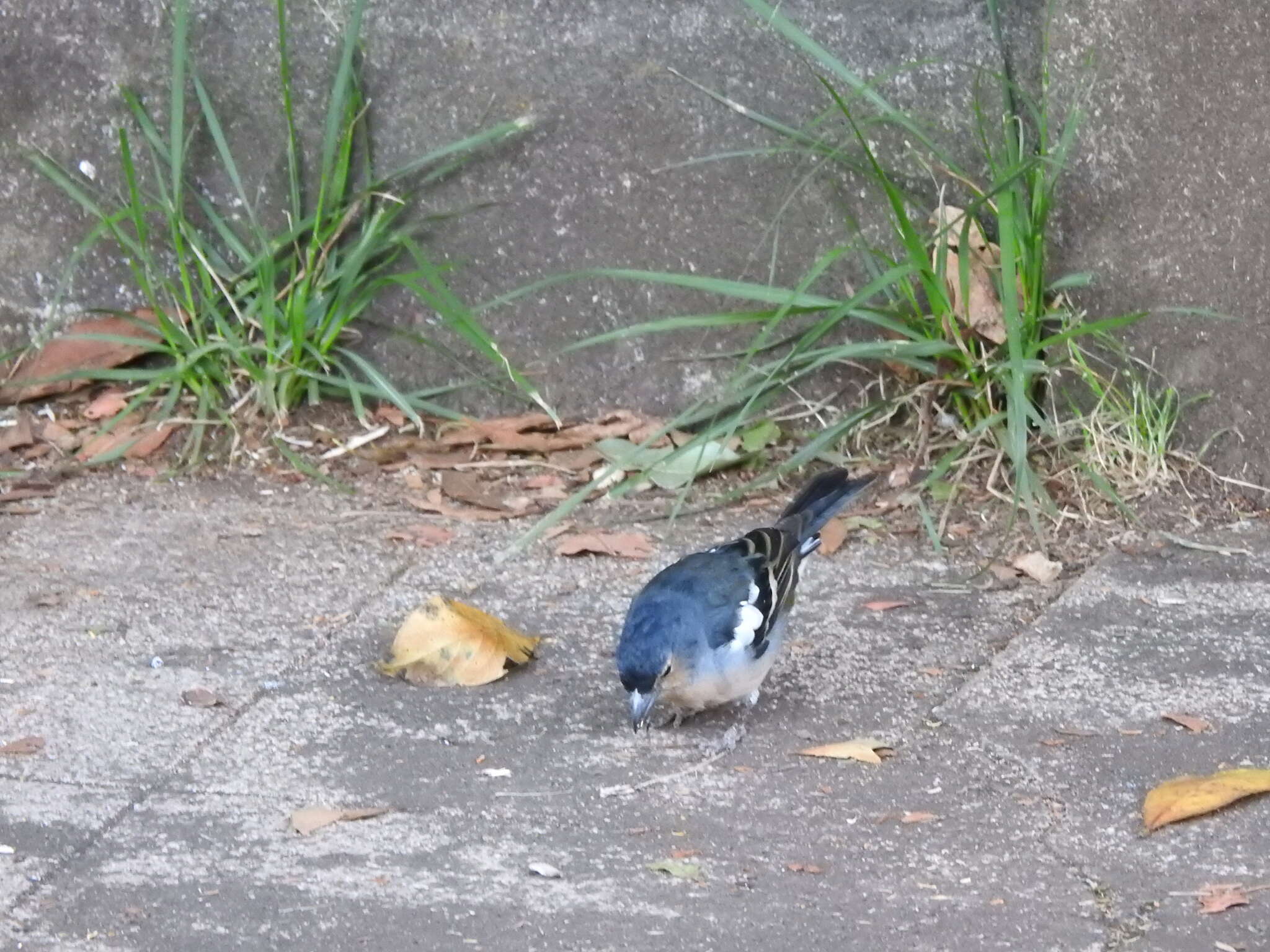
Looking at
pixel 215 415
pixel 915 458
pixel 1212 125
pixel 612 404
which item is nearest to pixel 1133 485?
pixel 915 458

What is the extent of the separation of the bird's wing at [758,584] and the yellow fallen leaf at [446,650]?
1.78ft

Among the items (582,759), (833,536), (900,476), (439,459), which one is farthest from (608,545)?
(582,759)

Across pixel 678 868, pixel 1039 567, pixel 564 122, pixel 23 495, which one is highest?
pixel 564 122

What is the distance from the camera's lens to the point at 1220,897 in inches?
112

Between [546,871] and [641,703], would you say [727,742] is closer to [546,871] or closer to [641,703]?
[641,703]

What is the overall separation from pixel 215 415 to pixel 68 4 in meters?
1.35

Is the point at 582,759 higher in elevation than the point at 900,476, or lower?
higher

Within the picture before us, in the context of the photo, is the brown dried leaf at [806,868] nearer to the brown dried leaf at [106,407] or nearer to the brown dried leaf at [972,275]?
the brown dried leaf at [972,275]

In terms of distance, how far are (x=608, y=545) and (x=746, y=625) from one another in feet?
3.84

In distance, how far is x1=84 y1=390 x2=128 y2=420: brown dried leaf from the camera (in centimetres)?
551

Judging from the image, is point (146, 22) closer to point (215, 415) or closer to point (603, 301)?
point (215, 415)

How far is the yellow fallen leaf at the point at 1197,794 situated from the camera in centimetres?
314

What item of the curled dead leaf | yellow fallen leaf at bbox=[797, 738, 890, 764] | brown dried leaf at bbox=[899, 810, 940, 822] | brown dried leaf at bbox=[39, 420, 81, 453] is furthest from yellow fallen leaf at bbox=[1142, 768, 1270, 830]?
brown dried leaf at bbox=[39, 420, 81, 453]

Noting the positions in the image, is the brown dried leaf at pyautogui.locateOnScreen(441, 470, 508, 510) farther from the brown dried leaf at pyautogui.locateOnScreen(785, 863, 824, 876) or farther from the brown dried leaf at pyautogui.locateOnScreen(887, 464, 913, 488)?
the brown dried leaf at pyautogui.locateOnScreen(785, 863, 824, 876)
